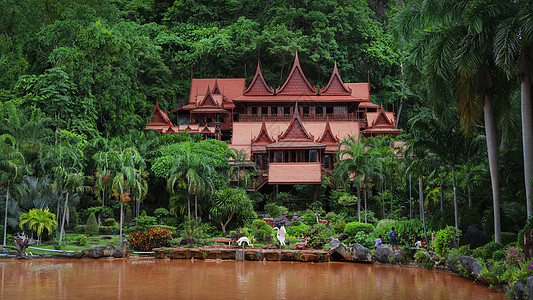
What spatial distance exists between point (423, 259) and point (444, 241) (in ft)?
4.11

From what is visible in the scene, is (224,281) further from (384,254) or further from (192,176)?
(192,176)

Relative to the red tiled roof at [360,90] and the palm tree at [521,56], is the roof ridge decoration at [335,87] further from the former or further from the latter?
the palm tree at [521,56]

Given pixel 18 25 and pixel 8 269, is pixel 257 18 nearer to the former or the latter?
pixel 18 25

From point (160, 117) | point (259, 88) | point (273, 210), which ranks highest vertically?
point (259, 88)

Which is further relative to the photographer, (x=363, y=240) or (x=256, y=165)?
(x=256, y=165)

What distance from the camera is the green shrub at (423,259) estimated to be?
67.0 feet

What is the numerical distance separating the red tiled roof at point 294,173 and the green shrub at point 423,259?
48.2ft

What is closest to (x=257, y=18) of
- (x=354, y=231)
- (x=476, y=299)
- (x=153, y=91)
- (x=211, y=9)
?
(x=211, y=9)

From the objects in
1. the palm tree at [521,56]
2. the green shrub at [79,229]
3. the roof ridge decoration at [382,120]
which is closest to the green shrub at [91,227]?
the green shrub at [79,229]

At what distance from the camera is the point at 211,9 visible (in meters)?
66.7

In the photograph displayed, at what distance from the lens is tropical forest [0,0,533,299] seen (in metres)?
18.4

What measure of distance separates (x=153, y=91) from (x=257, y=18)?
18.7 m

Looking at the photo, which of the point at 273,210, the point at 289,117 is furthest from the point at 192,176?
the point at 289,117

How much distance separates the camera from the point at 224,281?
17.6 m
